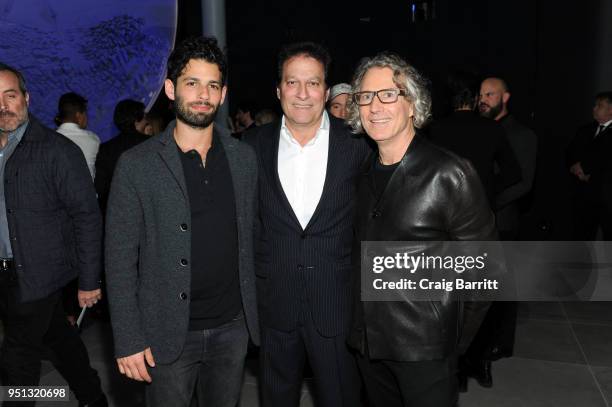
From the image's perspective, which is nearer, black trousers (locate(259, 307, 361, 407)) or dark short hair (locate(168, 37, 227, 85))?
dark short hair (locate(168, 37, 227, 85))

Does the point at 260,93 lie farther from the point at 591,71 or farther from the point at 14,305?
the point at 14,305

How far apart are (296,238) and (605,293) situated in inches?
179

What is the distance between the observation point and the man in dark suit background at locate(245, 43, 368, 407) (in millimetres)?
2338

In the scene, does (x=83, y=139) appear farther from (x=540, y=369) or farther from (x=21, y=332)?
(x=540, y=369)

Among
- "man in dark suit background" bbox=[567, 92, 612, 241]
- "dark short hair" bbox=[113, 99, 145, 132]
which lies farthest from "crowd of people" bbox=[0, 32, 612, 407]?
"man in dark suit background" bbox=[567, 92, 612, 241]

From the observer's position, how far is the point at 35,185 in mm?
2748

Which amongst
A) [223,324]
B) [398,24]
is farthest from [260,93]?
[223,324]

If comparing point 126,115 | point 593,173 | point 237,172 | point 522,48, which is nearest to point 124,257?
point 237,172

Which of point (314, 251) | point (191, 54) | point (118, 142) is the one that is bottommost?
point (314, 251)

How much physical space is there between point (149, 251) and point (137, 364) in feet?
1.28

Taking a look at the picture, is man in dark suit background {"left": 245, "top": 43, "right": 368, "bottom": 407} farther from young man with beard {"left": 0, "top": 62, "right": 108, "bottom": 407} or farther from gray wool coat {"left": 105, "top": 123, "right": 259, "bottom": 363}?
young man with beard {"left": 0, "top": 62, "right": 108, "bottom": 407}

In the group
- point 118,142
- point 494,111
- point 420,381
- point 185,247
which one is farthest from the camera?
point 118,142

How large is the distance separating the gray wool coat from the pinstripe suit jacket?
1.29ft

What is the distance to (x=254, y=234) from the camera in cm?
241
